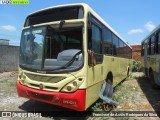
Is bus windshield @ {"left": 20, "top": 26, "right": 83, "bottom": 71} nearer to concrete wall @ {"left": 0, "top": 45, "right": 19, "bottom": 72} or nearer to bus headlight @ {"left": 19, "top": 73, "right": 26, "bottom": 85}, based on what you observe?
bus headlight @ {"left": 19, "top": 73, "right": 26, "bottom": 85}

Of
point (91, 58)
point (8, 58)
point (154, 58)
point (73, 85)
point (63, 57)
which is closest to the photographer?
point (73, 85)

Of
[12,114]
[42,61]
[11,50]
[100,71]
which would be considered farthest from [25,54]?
[11,50]

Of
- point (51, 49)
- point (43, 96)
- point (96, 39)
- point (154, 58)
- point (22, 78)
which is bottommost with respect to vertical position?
point (43, 96)

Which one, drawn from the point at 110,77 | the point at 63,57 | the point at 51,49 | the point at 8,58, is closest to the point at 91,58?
the point at 63,57

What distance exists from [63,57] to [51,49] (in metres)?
0.81

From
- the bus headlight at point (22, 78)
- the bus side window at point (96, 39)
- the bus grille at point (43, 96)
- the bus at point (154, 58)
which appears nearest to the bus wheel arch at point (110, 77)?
the bus side window at point (96, 39)

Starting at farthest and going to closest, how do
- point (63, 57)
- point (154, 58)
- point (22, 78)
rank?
point (154, 58)
point (22, 78)
point (63, 57)

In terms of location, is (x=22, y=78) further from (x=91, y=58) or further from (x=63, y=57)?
(x=91, y=58)

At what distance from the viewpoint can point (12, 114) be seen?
655cm

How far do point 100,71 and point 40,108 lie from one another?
7.39ft

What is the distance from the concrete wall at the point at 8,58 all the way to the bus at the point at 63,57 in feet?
39.0

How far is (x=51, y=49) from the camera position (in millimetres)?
6582

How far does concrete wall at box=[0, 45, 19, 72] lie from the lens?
58.6ft

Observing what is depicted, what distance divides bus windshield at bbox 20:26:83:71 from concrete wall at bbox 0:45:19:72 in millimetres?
11909
